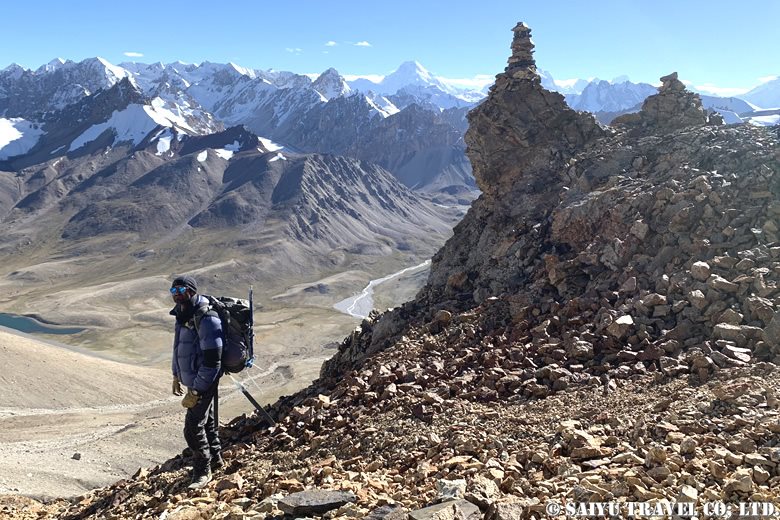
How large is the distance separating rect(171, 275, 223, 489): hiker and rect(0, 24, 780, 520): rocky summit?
685 mm

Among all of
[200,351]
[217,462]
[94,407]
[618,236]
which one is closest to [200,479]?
[217,462]

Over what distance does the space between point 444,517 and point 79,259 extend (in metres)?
197

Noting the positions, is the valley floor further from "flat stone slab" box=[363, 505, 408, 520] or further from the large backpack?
"flat stone slab" box=[363, 505, 408, 520]

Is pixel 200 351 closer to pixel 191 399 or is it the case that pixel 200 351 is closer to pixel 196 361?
pixel 196 361

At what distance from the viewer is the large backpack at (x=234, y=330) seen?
35.5 ft

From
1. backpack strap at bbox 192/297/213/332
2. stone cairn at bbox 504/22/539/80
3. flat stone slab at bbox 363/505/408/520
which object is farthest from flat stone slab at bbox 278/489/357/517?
stone cairn at bbox 504/22/539/80

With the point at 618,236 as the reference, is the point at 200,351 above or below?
below

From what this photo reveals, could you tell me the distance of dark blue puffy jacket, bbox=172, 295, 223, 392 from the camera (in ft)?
33.3

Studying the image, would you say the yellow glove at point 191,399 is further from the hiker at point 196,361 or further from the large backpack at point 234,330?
the large backpack at point 234,330

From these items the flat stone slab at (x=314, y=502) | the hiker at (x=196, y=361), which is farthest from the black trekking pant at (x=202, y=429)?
the flat stone slab at (x=314, y=502)

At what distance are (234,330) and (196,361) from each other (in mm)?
862

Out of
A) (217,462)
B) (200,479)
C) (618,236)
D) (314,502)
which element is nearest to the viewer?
(314,502)

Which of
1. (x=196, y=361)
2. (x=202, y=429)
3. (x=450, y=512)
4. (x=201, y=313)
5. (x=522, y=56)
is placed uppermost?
(x=522, y=56)

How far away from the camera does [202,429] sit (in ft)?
36.2
